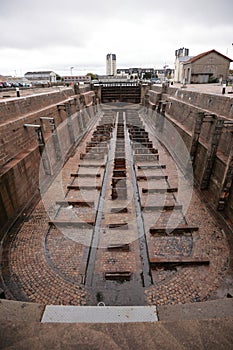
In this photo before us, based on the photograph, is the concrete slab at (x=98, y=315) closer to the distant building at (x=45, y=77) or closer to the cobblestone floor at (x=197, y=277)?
the cobblestone floor at (x=197, y=277)

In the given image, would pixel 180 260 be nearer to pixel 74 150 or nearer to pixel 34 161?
pixel 34 161

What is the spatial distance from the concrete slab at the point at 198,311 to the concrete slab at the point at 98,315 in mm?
194

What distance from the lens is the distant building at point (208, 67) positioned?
3403 centimetres

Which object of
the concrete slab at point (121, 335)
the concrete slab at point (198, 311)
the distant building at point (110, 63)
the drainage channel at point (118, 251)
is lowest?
the drainage channel at point (118, 251)

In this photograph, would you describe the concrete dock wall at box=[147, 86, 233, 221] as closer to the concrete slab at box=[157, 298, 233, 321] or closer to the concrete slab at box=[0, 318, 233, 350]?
the concrete slab at box=[157, 298, 233, 321]

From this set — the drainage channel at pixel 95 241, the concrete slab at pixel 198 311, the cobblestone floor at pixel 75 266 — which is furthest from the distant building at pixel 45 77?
the concrete slab at pixel 198 311

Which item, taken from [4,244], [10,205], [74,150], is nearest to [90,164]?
[74,150]

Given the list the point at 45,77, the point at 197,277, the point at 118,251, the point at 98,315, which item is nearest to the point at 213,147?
the point at 197,277

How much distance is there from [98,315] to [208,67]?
133 feet

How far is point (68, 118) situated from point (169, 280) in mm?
14235

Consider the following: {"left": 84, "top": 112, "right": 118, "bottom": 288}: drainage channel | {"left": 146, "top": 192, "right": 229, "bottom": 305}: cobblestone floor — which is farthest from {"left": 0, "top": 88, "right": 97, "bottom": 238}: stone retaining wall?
{"left": 146, "top": 192, "right": 229, "bottom": 305}: cobblestone floor

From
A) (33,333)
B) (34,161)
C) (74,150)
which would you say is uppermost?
(33,333)

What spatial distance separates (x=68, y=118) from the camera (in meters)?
16.5

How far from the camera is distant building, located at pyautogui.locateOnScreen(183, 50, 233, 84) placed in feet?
112
